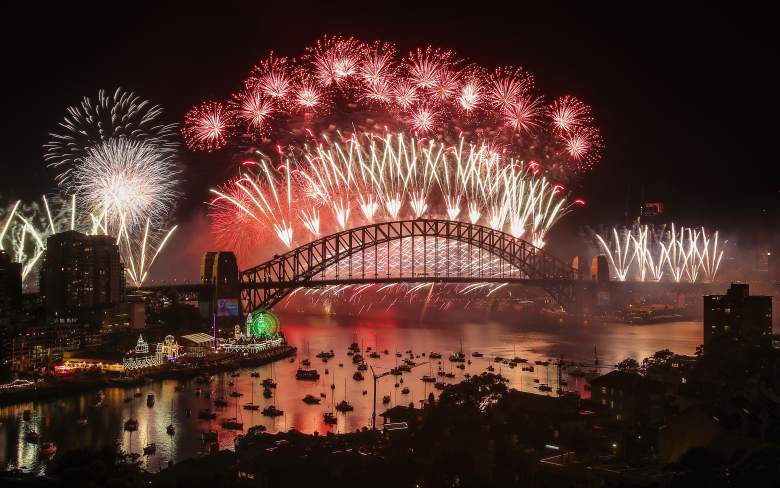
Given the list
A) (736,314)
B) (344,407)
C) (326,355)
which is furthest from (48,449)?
(736,314)

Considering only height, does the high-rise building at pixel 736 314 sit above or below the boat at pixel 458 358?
above

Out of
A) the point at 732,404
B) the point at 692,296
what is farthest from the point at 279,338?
the point at 692,296

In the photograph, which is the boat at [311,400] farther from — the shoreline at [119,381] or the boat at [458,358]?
the boat at [458,358]

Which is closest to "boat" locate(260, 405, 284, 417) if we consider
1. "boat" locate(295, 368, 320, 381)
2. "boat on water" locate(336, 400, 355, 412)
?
"boat on water" locate(336, 400, 355, 412)

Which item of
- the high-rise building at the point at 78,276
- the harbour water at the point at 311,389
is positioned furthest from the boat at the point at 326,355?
the high-rise building at the point at 78,276

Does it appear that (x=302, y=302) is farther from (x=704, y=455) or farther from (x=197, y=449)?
(x=704, y=455)

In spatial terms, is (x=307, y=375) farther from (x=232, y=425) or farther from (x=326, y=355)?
(x=232, y=425)
